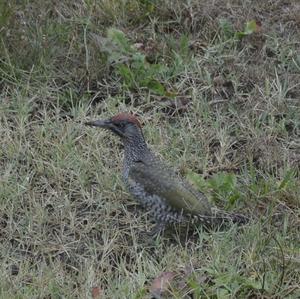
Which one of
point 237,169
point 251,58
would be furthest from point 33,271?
point 251,58

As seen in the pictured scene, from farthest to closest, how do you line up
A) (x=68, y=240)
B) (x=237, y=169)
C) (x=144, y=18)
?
(x=144, y=18) < (x=237, y=169) < (x=68, y=240)

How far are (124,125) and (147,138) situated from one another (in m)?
0.64

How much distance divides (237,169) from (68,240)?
4.31ft

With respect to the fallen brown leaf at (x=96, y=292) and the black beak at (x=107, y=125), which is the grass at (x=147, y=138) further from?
the black beak at (x=107, y=125)

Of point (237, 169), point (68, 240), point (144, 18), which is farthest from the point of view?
point (144, 18)

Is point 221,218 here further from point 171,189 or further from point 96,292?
point 96,292

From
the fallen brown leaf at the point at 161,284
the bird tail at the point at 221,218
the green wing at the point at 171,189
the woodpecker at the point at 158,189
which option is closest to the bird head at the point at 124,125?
the woodpecker at the point at 158,189

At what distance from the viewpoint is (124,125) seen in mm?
6609

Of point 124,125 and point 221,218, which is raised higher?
point 124,125

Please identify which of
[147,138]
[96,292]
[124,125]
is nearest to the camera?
[96,292]

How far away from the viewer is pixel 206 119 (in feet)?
24.2

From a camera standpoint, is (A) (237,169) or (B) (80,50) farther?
(B) (80,50)

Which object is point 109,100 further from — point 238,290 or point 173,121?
point 238,290

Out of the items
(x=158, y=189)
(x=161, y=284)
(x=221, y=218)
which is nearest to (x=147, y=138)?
(x=158, y=189)
